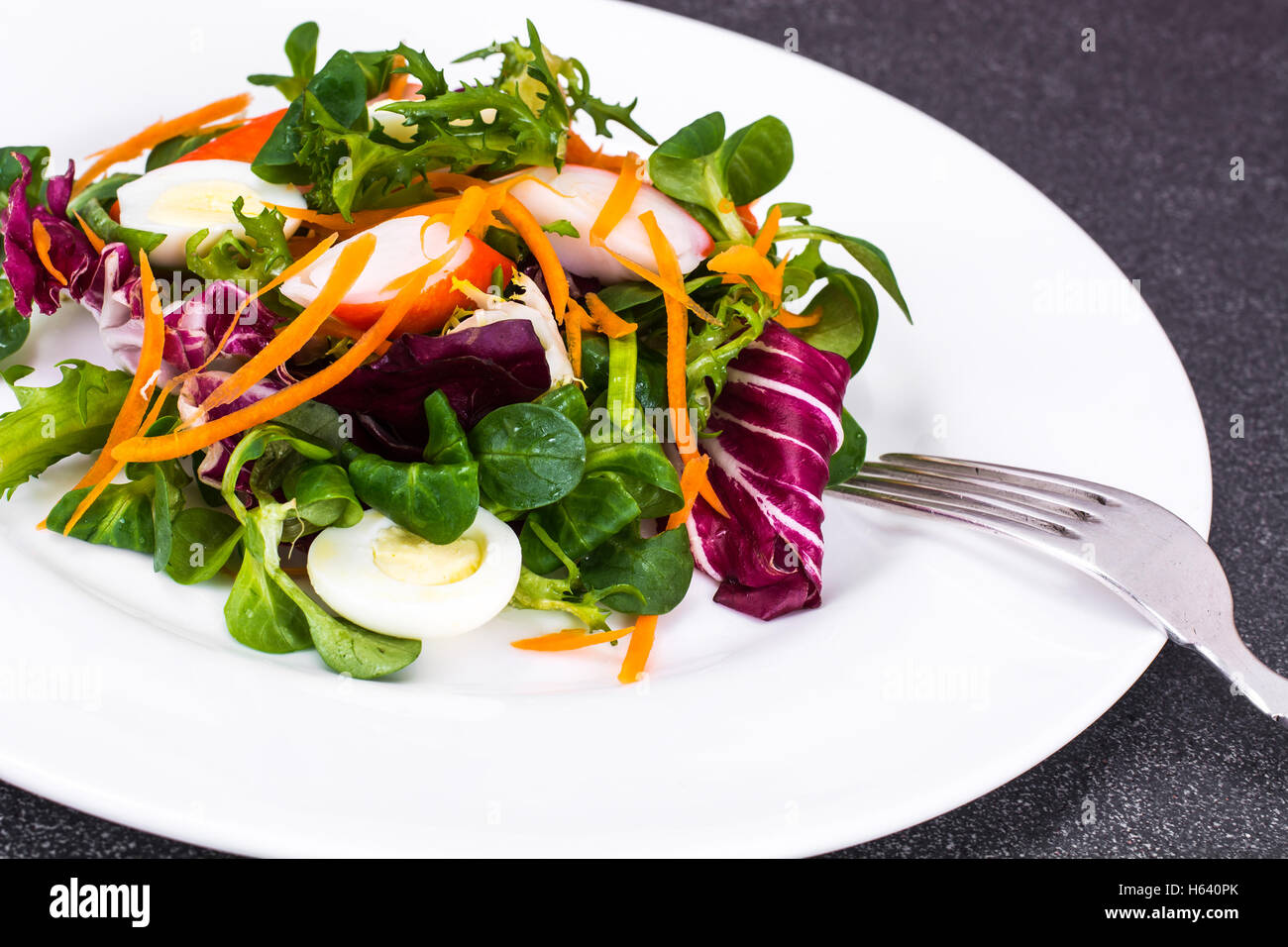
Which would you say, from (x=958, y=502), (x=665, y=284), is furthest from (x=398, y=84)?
(x=958, y=502)

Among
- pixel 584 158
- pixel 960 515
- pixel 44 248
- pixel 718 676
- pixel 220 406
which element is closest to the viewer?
pixel 718 676

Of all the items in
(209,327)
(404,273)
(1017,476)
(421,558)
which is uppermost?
(404,273)

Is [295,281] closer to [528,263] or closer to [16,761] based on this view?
[528,263]

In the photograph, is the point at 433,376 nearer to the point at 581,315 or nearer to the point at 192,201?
the point at 581,315

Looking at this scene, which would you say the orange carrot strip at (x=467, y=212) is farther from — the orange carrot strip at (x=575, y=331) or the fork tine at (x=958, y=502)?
the fork tine at (x=958, y=502)

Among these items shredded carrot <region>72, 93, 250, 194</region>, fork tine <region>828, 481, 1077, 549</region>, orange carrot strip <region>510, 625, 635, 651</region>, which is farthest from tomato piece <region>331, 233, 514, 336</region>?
shredded carrot <region>72, 93, 250, 194</region>

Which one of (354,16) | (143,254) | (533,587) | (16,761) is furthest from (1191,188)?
(16,761)

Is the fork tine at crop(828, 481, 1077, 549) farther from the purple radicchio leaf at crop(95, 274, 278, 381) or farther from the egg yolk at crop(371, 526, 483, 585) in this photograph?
the purple radicchio leaf at crop(95, 274, 278, 381)
